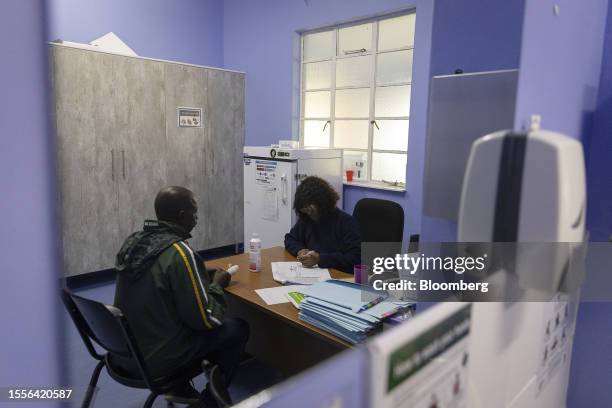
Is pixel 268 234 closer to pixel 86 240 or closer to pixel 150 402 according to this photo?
pixel 86 240

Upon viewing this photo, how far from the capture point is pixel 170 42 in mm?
4961

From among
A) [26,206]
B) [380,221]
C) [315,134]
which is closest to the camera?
Answer: [26,206]

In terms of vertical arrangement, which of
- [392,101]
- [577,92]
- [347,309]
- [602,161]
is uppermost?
[392,101]

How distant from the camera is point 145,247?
1821 mm

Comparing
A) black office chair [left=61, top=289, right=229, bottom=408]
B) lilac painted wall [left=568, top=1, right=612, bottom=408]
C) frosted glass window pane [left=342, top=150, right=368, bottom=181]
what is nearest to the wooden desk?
black office chair [left=61, top=289, right=229, bottom=408]

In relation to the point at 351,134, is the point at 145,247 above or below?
below

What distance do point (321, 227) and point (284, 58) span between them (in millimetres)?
2665

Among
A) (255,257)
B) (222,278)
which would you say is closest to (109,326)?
(222,278)

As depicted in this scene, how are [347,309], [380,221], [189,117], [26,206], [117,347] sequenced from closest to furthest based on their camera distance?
1. [26,206]
2. [347,309]
3. [117,347]
4. [380,221]
5. [189,117]

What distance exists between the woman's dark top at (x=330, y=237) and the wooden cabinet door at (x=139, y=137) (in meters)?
2.10

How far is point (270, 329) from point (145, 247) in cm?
86

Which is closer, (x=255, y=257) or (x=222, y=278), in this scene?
(x=222, y=278)

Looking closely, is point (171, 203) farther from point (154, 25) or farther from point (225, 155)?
point (154, 25)

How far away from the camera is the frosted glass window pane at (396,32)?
385cm
